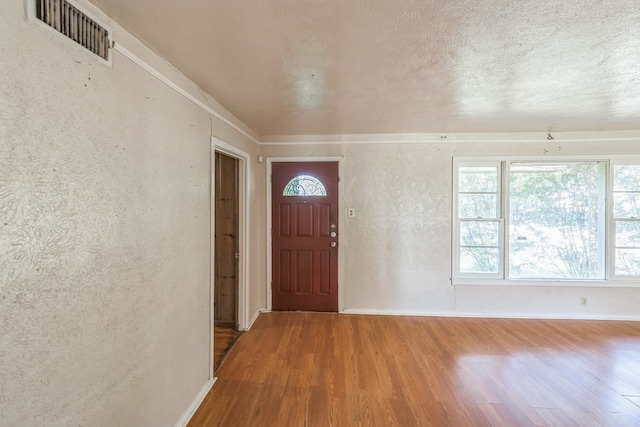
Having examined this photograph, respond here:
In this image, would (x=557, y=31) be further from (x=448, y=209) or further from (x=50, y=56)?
(x=448, y=209)

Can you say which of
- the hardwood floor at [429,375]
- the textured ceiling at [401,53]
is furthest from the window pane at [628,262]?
the textured ceiling at [401,53]

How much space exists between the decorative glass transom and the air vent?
260cm

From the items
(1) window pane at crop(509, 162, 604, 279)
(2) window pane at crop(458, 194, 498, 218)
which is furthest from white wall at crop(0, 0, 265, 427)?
(1) window pane at crop(509, 162, 604, 279)

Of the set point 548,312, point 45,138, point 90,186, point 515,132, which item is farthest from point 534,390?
point 45,138

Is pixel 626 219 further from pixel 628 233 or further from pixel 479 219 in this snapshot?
pixel 479 219

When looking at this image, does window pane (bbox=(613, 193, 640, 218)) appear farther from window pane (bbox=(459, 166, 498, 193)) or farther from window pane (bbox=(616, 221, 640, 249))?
window pane (bbox=(459, 166, 498, 193))

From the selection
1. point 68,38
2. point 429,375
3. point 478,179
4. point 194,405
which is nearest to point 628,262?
point 478,179

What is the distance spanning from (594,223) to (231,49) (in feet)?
14.8

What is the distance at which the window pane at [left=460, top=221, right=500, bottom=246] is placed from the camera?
3598mm

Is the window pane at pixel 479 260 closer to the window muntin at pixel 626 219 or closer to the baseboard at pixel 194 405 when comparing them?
the window muntin at pixel 626 219

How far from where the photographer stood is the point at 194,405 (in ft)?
6.46

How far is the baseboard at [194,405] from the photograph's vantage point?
182cm

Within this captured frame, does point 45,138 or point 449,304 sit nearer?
point 45,138

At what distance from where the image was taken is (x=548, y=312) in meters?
3.51
